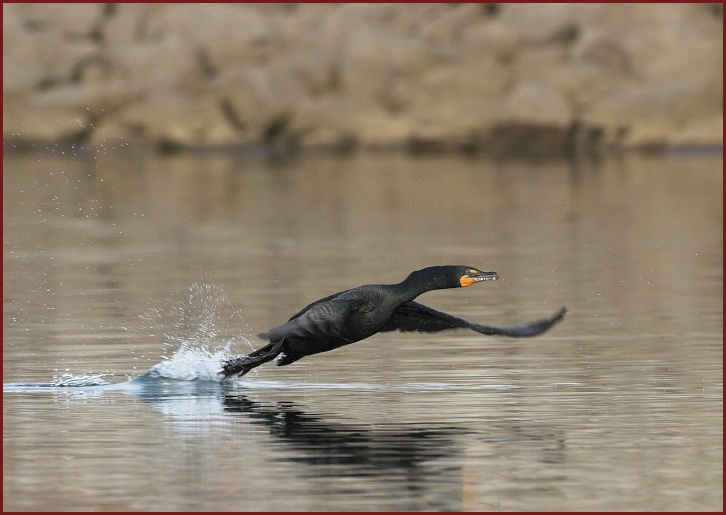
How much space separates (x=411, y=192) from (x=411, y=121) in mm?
16642

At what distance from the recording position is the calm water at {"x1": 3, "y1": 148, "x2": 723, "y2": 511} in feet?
30.0

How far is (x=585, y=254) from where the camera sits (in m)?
21.6

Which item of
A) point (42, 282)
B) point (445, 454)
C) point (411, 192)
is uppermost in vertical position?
point (411, 192)

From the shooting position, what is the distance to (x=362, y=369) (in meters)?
13.0

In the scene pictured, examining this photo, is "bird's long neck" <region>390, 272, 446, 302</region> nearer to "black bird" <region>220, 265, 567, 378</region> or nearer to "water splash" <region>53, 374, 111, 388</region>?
"black bird" <region>220, 265, 567, 378</region>

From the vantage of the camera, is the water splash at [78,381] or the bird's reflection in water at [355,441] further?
the water splash at [78,381]

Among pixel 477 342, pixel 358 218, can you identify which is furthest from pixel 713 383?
pixel 358 218

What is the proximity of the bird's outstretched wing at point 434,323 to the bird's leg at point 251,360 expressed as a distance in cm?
84

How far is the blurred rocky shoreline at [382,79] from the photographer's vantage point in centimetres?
4694

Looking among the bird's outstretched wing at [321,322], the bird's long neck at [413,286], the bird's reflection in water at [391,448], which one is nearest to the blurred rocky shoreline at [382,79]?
the bird's long neck at [413,286]

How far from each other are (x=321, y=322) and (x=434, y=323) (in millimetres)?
1458

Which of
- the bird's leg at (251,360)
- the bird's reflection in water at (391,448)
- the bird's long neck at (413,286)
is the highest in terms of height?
the bird's long neck at (413,286)

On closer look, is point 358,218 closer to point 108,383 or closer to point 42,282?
point 42,282

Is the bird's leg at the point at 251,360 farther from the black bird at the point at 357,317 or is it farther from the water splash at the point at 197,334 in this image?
the water splash at the point at 197,334
